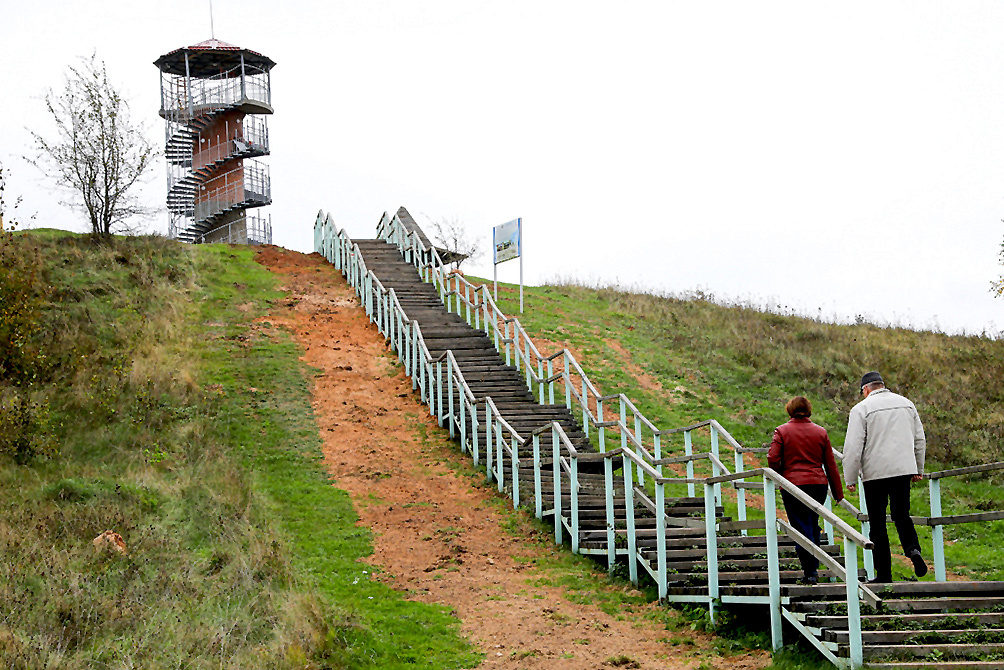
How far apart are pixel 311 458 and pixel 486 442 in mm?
2690

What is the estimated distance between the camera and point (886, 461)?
24.3 ft

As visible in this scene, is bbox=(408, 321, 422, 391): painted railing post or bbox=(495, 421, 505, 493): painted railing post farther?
bbox=(408, 321, 422, 391): painted railing post

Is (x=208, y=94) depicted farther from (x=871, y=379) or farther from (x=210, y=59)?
(x=871, y=379)

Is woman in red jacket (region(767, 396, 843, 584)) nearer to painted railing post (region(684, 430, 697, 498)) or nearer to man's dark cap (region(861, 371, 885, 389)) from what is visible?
man's dark cap (region(861, 371, 885, 389))

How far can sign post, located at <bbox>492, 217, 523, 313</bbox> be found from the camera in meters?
21.4

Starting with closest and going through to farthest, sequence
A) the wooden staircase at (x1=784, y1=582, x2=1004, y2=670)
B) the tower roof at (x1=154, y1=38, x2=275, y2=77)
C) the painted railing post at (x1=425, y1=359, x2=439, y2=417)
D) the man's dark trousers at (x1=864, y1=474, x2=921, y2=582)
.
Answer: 1. the wooden staircase at (x1=784, y1=582, x2=1004, y2=670)
2. the man's dark trousers at (x1=864, y1=474, x2=921, y2=582)
3. the painted railing post at (x1=425, y1=359, x2=439, y2=417)
4. the tower roof at (x1=154, y1=38, x2=275, y2=77)

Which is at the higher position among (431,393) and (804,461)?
(431,393)

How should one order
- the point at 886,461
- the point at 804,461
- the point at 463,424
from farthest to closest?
1. the point at 463,424
2. the point at 804,461
3. the point at 886,461

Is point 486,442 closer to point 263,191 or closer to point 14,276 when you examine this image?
point 14,276

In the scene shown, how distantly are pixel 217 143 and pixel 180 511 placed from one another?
26843 mm

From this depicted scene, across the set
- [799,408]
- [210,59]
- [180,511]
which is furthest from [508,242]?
[210,59]

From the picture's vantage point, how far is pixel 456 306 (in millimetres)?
21688

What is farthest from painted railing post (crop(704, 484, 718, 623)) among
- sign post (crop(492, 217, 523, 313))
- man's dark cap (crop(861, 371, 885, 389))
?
sign post (crop(492, 217, 523, 313))

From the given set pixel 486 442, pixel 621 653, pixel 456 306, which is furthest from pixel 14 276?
pixel 621 653
